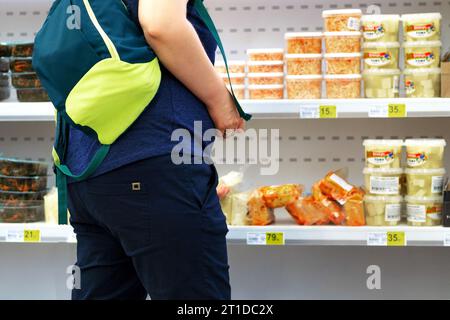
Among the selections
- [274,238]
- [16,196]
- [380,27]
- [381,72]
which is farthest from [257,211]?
[16,196]

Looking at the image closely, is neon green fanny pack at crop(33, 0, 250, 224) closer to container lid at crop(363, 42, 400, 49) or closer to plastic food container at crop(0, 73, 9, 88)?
container lid at crop(363, 42, 400, 49)

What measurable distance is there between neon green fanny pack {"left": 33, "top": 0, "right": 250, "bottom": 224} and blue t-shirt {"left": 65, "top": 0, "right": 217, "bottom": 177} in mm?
15

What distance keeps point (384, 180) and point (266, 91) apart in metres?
0.49

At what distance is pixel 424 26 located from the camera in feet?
7.36

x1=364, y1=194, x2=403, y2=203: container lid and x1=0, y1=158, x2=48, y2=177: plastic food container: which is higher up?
x1=0, y1=158, x2=48, y2=177: plastic food container

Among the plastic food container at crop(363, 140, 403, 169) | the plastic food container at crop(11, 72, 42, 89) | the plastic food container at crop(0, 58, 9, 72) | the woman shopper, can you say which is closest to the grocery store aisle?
the plastic food container at crop(363, 140, 403, 169)

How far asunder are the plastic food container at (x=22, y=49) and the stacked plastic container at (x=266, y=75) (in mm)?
807

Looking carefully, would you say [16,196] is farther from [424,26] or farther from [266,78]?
[424,26]

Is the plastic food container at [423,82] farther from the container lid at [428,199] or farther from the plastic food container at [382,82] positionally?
the container lid at [428,199]

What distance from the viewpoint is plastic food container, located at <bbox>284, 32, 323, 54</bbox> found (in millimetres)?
2285

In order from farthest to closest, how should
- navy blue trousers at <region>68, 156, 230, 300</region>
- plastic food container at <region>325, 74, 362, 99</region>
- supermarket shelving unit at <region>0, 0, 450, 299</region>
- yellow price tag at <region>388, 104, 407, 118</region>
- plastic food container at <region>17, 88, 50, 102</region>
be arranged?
1. supermarket shelving unit at <region>0, 0, 450, 299</region>
2. plastic food container at <region>17, 88, 50, 102</region>
3. plastic food container at <region>325, 74, 362, 99</region>
4. yellow price tag at <region>388, 104, 407, 118</region>
5. navy blue trousers at <region>68, 156, 230, 300</region>

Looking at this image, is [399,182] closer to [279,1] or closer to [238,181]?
[238,181]

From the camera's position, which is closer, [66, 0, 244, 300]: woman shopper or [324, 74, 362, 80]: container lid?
[66, 0, 244, 300]: woman shopper

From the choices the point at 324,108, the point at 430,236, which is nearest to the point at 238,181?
the point at 324,108
